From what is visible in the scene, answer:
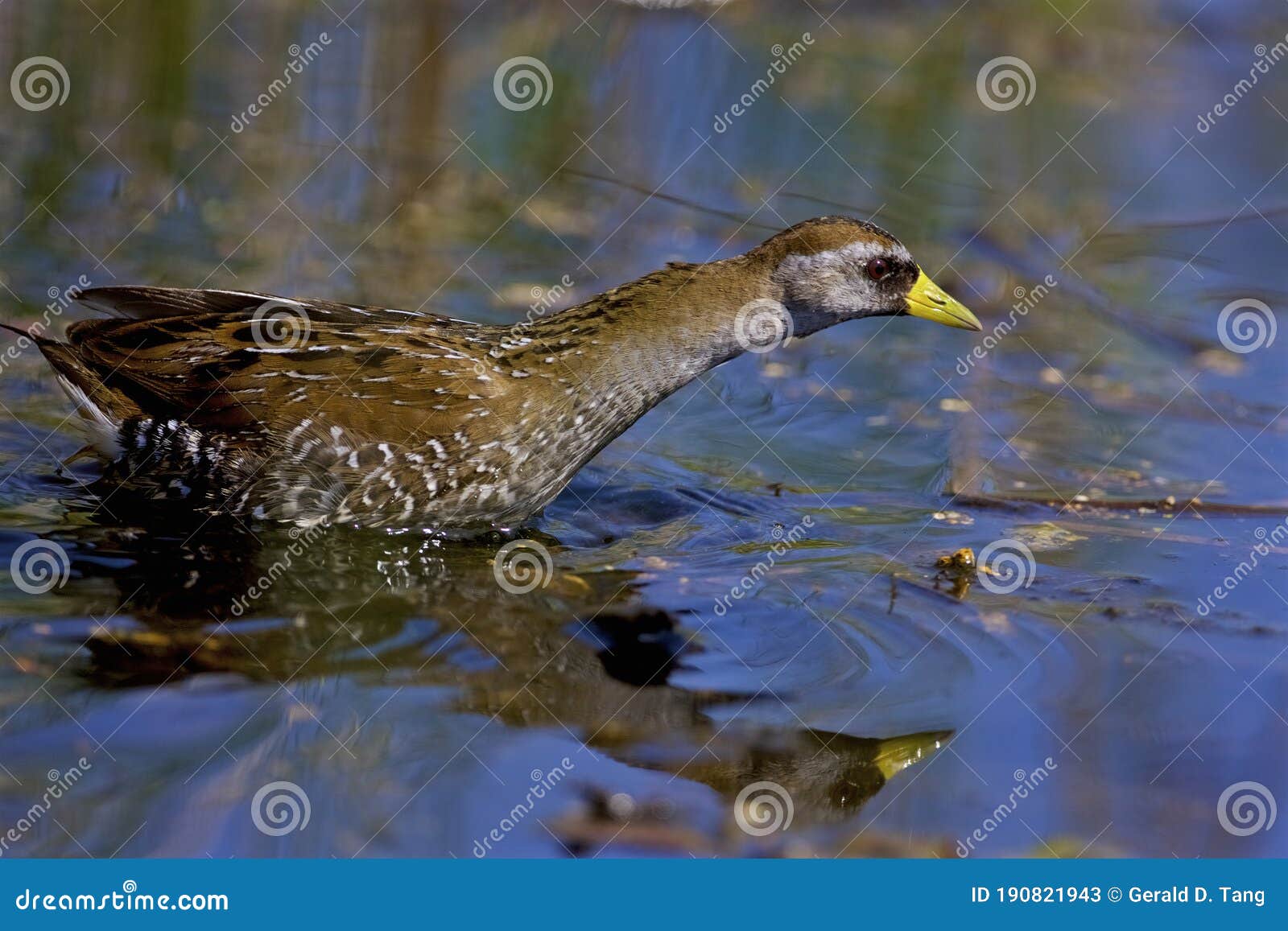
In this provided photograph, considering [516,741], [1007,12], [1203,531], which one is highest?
[1007,12]

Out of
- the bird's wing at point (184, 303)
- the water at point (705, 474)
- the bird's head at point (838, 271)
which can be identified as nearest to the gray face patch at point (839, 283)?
the bird's head at point (838, 271)

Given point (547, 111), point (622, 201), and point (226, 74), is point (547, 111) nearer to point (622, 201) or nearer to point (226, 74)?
point (622, 201)

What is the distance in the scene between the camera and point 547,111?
10703mm

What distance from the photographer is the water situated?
4465 mm

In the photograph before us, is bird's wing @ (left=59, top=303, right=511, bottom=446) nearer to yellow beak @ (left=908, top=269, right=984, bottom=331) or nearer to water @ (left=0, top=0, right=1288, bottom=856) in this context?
water @ (left=0, top=0, right=1288, bottom=856)

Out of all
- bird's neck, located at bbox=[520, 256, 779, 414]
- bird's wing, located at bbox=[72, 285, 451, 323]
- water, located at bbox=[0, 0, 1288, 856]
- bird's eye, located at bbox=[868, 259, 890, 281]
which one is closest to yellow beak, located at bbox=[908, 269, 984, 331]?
bird's eye, located at bbox=[868, 259, 890, 281]

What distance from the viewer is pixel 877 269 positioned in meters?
6.12

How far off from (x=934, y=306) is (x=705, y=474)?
1.36 meters

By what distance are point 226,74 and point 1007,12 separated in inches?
243

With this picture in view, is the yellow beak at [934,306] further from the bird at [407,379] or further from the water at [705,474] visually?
the water at [705,474]

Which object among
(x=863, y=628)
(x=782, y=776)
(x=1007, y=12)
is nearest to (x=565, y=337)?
(x=863, y=628)

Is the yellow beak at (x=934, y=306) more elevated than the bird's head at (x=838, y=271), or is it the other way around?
the yellow beak at (x=934, y=306)

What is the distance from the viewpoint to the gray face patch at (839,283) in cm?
607

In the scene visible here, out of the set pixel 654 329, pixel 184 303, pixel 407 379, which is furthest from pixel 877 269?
pixel 184 303
